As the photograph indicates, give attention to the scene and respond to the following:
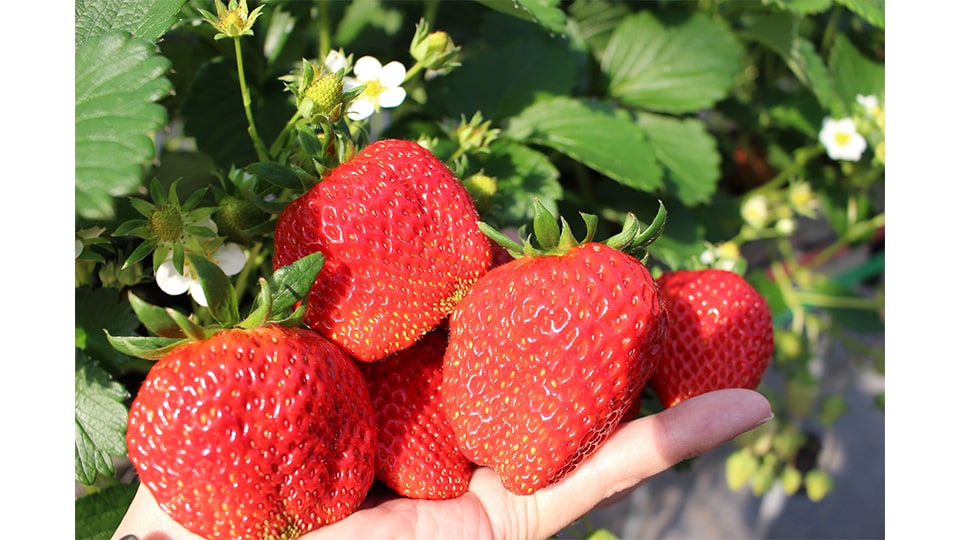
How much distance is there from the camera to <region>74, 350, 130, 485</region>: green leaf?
838 mm

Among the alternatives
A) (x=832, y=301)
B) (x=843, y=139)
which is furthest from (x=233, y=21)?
(x=832, y=301)

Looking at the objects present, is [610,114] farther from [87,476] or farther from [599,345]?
[87,476]

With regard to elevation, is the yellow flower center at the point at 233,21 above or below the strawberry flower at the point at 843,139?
above

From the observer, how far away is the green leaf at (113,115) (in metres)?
0.58

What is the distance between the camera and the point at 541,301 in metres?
0.71

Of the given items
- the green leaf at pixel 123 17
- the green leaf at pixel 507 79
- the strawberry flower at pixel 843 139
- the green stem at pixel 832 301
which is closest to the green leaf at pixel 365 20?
the green leaf at pixel 507 79

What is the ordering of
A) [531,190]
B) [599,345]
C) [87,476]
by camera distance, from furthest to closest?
[531,190]
[87,476]
[599,345]

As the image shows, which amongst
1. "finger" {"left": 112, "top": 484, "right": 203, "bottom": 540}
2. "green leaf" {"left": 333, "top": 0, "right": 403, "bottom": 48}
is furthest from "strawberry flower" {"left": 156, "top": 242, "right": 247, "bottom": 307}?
"green leaf" {"left": 333, "top": 0, "right": 403, "bottom": 48}

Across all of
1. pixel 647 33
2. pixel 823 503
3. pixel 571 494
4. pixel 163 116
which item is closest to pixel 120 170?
pixel 163 116

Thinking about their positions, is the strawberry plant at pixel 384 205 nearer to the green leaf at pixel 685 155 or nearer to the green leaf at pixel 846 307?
the green leaf at pixel 685 155

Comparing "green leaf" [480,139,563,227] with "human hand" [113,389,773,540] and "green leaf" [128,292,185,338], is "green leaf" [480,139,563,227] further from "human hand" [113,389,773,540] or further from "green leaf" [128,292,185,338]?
"green leaf" [128,292,185,338]

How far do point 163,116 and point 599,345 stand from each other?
1.40ft

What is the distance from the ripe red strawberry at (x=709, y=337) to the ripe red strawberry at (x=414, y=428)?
278 mm

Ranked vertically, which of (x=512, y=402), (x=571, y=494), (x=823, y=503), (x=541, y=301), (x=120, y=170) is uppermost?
(x=120, y=170)
